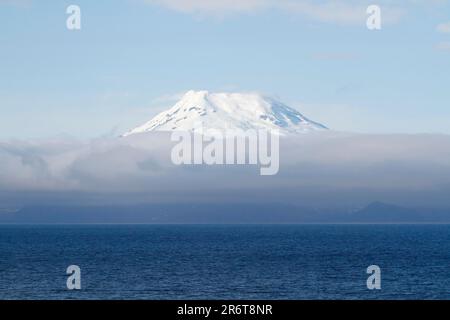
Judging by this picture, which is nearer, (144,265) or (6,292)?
(6,292)

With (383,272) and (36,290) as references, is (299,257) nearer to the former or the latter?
(383,272)

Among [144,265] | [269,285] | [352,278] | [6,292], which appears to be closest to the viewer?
[6,292]

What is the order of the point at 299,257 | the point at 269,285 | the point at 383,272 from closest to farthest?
the point at 269,285, the point at 383,272, the point at 299,257

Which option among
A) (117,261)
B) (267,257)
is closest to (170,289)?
(117,261)

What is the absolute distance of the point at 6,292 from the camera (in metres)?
102

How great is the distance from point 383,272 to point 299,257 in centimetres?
3996

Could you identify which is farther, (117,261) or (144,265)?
(117,261)

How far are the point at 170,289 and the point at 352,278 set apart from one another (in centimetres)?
3194

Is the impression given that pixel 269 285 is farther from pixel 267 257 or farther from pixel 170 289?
pixel 267 257

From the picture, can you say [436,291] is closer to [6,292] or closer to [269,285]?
[269,285]
